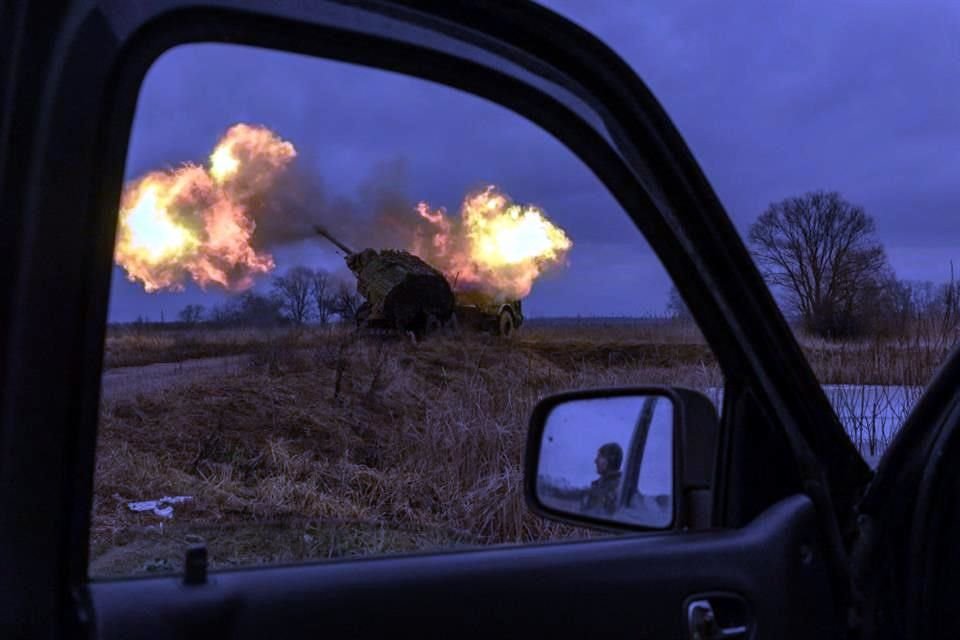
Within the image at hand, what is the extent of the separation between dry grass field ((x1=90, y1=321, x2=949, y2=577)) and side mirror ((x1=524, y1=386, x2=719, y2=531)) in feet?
0.47

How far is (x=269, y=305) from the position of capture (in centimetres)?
213

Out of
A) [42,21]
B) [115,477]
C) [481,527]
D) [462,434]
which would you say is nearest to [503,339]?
[481,527]

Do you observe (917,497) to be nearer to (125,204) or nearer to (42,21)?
(125,204)

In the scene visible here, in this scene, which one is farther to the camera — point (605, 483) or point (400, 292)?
point (400, 292)

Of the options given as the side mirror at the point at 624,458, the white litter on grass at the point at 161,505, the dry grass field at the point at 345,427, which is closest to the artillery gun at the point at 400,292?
the dry grass field at the point at 345,427

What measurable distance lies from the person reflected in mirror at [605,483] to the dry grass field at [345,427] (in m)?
0.23

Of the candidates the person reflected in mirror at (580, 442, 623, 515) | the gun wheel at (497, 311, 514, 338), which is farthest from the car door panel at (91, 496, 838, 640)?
the gun wheel at (497, 311, 514, 338)

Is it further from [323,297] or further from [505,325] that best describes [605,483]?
[505,325]

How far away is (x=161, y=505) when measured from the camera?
3510mm

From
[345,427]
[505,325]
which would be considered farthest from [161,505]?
[345,427]

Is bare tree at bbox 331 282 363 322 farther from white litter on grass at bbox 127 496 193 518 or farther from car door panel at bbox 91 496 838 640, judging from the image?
car door panel at bbox 91 496 838 640

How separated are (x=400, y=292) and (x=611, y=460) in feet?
7.13

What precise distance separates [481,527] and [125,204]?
3.44 meters

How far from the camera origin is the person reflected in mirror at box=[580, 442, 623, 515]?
1.80m
